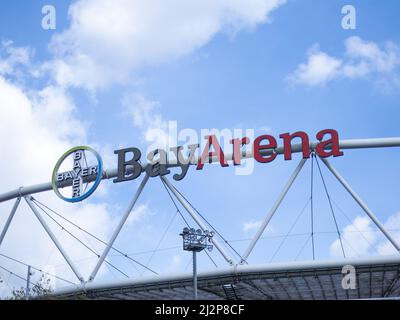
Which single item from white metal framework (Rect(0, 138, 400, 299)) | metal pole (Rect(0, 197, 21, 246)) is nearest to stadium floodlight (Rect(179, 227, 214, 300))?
white metal framework (Rect(0, 138, 400, 299))

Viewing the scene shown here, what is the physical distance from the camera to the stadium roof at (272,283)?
45.7 m

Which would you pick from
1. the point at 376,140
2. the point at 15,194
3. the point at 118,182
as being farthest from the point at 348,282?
the point at 15,194

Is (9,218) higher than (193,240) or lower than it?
higher

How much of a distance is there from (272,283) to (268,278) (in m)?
3.21

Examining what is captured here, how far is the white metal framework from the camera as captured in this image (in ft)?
152

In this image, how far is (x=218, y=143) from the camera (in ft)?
190

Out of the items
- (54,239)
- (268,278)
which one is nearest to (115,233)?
(54,239)

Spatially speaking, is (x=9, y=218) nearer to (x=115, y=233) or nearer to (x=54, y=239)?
(x=54, y=239)

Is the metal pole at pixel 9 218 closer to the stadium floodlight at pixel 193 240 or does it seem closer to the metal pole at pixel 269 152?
the metal pole at pixel 269 152

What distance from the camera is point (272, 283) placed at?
5197 cm

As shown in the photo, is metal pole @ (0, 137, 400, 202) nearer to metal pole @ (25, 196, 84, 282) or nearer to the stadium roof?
metal pole @ (25, 196, 84, 282)

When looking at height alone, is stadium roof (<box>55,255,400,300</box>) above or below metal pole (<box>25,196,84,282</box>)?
below

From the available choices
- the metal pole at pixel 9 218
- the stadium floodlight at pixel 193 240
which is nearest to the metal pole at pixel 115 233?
the stadium floodlight at pixel 193 240

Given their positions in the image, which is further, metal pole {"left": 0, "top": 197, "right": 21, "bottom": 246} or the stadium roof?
metal pole {"left": 0, "top": 197, "right": 21, "bottom": 246}
